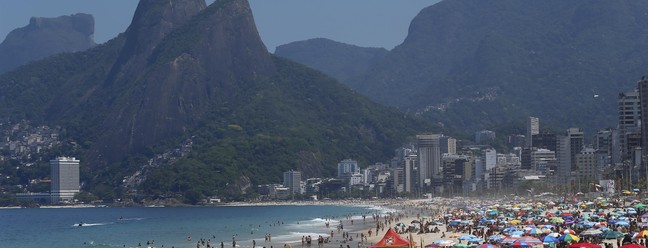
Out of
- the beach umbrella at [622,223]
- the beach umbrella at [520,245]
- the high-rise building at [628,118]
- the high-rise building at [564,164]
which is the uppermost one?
the high-rise building at [628,118]

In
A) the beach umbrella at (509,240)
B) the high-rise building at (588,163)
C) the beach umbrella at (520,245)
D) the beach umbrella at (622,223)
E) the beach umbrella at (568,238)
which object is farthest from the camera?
the high-rise building at (588,163)

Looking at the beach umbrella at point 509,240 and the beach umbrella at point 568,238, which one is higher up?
the beach umbrella at point 568,238

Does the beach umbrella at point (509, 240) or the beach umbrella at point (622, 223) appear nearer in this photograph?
the beach umbrella at point (509, 240)

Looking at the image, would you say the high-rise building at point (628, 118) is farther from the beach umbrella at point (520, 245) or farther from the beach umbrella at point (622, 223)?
the beach umbrella at point (520, 245)

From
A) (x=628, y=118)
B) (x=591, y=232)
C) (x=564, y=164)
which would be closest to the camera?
(x=591, y=232)

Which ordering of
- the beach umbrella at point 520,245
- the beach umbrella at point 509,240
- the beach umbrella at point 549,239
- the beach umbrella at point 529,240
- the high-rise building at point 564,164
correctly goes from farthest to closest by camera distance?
the high-rise building at point 564,164 < the beach umbrella at point 509,240 < the beach umbrella at point 529,240 < the beach umbrella at point 520,245 < the beach umbrella at point 549,239

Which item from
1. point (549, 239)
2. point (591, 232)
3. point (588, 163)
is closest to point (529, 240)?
point (549, 239)

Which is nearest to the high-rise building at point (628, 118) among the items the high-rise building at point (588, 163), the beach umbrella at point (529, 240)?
the high-rise building at point (588, 163)

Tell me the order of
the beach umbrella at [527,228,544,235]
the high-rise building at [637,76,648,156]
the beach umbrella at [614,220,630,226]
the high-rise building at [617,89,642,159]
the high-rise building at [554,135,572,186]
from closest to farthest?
the beach umbrella at [527,228,544,235], the beach umbrella at [614,220,630,226], the high-rise building at [637,76,648,156], the high-rise building at [617,89,642,159], the high-rise building at [554,135,572,186]

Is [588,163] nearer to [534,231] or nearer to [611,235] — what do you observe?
Result: [534,231]

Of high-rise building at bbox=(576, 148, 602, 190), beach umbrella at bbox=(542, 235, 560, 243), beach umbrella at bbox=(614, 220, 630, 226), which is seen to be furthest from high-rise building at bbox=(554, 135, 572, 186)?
beach umbrella at bbox=(542, 235, 560, 243)

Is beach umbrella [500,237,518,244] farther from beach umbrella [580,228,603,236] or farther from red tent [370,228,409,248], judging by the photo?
red tent [370,228,409,248]
